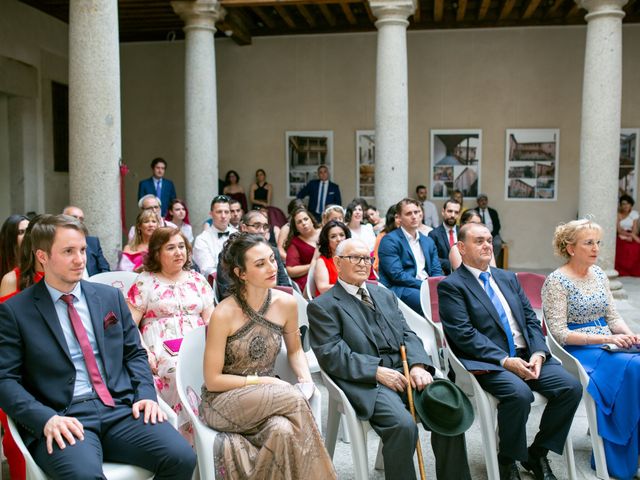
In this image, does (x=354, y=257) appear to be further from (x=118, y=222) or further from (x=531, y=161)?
(x=531, y=161)

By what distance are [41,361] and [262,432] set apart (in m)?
0.94

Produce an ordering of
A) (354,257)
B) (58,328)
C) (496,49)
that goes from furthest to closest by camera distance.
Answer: (496,49) < (354,257) < (58,328)

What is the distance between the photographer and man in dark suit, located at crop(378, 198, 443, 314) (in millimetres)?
5590

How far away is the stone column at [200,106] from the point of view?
9555 millimetres

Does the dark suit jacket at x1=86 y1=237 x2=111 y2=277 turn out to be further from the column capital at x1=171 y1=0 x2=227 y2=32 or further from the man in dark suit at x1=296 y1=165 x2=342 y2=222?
the man in dark suit at x1=296 y1=165 x2=342 y2=222

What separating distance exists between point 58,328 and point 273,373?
1009 mm

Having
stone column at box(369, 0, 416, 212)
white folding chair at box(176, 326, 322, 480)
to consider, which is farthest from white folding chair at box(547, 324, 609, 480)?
stone column at box(369, 0, 416, 212)

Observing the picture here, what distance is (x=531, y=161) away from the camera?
41.3 ft

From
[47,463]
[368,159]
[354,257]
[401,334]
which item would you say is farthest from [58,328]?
[368,159]

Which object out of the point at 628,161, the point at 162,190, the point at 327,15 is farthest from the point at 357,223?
the point at 628,161

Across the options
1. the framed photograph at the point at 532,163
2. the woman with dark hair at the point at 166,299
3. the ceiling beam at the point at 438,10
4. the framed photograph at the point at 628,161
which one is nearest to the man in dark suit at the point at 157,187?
the ceiling beam at the point at 438,10

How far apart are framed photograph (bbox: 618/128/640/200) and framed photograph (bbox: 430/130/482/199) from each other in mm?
2478

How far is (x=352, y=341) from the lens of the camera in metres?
3.49

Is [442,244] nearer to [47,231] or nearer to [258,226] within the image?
[258,226]
